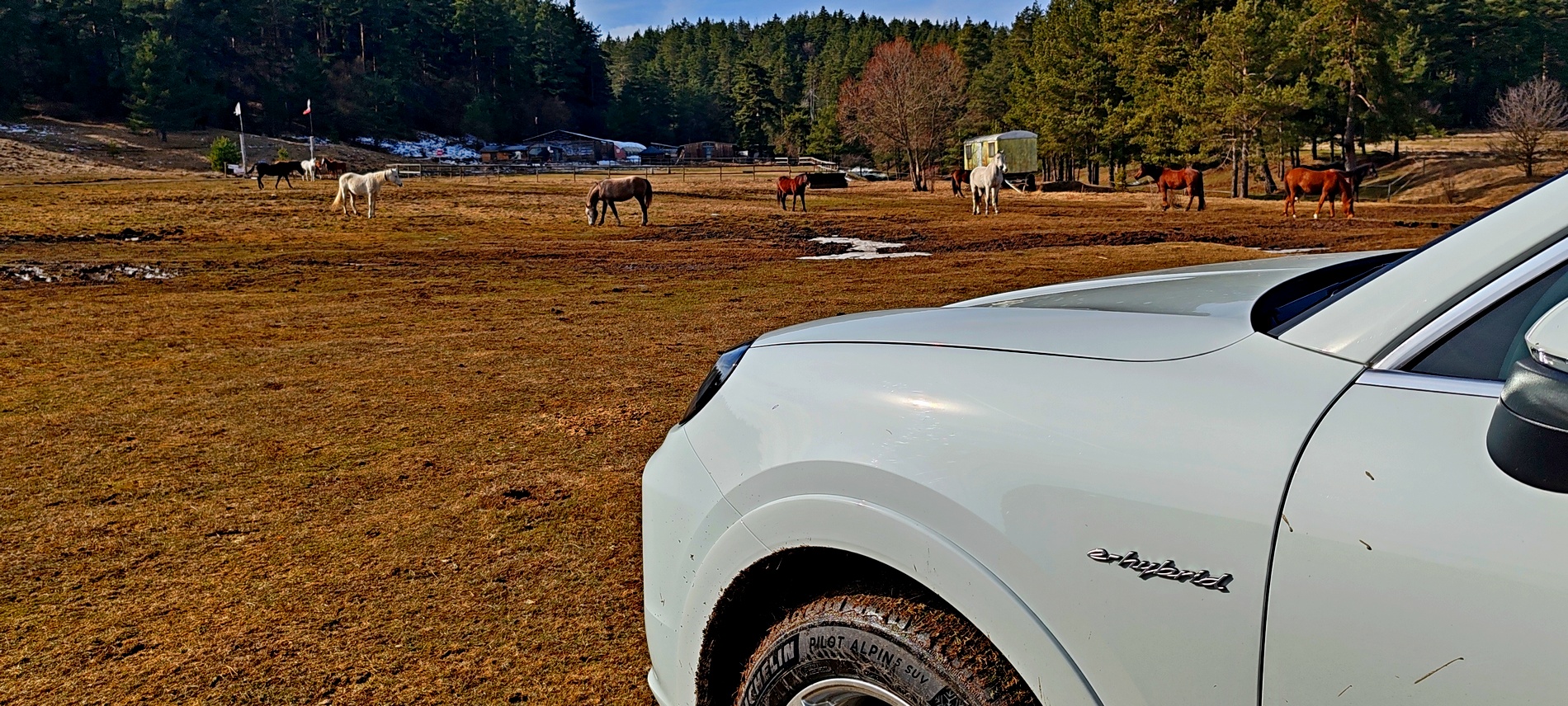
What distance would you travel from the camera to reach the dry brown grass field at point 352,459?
127 inches

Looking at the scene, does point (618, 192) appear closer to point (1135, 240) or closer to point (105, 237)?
point (105, 237)

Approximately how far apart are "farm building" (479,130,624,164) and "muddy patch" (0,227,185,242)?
8301cm

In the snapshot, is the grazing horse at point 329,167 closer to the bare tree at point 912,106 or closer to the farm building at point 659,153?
the bare tree at point 912,106

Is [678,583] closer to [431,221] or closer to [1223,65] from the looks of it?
[431,221]

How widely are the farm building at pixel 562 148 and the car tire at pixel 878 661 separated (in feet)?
345

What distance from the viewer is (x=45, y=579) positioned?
3.77m

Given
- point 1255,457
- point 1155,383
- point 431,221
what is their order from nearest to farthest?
point 1255,457
point 1155,383
point 431,221

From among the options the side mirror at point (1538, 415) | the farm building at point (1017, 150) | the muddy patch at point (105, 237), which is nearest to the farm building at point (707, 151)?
the farm building at point (1017, 150)

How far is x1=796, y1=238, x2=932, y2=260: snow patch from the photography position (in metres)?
17.9

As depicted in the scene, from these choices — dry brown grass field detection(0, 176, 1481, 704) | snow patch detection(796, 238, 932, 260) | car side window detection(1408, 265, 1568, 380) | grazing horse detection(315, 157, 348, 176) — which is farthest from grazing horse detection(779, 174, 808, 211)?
car side window detection(1408, 265, 1568, 380)

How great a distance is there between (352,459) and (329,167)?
5222 cm

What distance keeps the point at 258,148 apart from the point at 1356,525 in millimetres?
88157

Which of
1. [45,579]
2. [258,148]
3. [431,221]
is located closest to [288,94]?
[258,148]

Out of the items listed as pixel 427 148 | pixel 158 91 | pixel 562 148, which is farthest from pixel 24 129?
pixel 562 148
